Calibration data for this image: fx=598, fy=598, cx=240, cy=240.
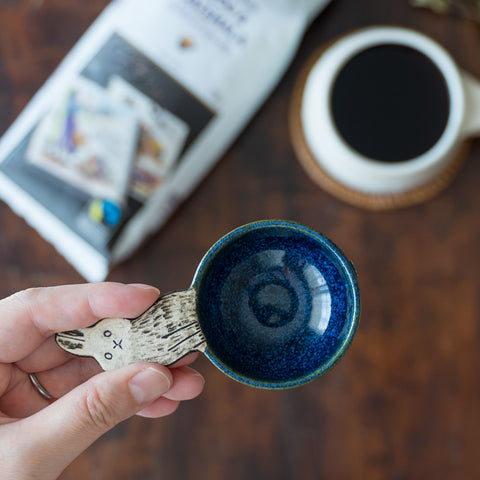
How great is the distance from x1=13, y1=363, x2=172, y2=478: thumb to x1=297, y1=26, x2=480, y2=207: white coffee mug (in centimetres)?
26

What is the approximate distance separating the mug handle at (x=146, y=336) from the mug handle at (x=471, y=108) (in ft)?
0.99

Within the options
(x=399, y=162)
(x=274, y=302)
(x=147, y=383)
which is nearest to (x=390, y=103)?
(x=399, y=162)

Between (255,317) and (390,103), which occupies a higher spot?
(390,103)

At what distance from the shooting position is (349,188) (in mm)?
591

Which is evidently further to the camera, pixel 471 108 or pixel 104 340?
pixel 471 108

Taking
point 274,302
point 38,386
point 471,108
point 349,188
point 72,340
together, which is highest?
point 471,108

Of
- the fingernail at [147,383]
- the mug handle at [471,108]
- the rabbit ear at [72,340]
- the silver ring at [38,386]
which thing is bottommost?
the silver ring at [38,386]

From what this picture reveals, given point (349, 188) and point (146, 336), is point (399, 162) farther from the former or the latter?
point (146, 336)

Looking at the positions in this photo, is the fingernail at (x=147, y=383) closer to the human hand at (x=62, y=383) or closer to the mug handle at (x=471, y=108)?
the human hand at (x=62, y=383)

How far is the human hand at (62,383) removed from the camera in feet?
1.40

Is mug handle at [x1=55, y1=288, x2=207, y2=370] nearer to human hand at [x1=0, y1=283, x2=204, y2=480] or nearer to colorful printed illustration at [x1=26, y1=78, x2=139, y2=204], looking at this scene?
human hand at [x1=0, y1=283, x2=204, y2=480]

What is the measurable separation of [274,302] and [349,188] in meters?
0.16

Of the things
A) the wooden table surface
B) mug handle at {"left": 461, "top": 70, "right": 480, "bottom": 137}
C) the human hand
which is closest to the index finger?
the human hand

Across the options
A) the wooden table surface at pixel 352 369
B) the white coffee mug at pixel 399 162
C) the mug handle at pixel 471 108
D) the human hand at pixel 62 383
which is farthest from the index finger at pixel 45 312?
the mug handle at pixel 471 108
